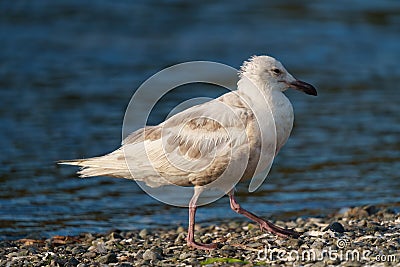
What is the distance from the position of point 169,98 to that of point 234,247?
9.22 meters

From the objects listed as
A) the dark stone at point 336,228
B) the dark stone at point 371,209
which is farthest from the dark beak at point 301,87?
the dark stone at point 371,209

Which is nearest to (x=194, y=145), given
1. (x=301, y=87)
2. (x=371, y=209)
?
(x=301, y=87)

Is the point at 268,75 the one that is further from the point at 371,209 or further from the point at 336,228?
the point at 371,209

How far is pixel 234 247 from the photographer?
7820 mm

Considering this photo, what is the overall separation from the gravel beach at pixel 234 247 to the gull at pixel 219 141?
320 millimetres

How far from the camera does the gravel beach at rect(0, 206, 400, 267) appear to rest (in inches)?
280

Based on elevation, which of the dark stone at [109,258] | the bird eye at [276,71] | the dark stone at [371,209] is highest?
the bird eye at [276,71]

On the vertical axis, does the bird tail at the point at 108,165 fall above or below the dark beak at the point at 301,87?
below

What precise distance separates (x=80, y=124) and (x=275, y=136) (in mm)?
7863

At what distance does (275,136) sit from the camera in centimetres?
768

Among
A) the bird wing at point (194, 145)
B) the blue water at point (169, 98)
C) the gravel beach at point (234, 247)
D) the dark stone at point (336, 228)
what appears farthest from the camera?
the blue water at point (169, 98)

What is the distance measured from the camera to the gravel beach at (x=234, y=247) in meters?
7.11

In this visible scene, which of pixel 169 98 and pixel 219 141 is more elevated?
pixel 169 98

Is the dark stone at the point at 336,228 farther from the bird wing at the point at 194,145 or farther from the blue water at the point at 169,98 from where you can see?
the blue water at the point at 169,98
